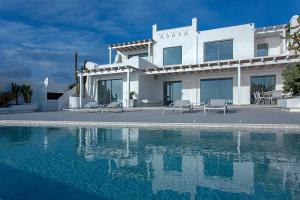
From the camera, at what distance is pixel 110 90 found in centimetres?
2423

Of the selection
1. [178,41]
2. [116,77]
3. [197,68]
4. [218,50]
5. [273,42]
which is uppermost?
[178,41]

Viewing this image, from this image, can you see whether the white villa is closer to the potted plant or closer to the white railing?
the potted plant

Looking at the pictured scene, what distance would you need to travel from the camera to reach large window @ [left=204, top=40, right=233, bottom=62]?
826 inches

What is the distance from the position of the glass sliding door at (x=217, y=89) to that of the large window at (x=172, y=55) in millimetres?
3413

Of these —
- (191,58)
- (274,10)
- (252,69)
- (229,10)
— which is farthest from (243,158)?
(274,10)

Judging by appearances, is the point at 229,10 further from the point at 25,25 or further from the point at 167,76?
the point at 25,25

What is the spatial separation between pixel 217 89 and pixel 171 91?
4411mm

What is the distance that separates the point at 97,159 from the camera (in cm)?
530

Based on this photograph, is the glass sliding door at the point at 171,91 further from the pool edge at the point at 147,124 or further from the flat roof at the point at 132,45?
the pool edge at the point at 147,124

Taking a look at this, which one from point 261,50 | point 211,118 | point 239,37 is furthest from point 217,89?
point 211,118

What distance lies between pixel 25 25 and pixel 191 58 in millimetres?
17439

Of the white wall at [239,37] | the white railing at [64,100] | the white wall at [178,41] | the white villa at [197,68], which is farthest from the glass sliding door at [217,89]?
the white railing at [64,100]

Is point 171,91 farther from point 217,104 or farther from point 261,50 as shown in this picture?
point 217,104

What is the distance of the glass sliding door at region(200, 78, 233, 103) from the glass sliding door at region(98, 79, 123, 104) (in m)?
7.94
